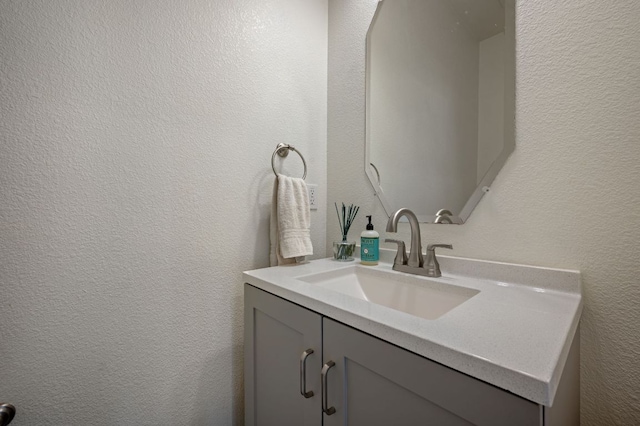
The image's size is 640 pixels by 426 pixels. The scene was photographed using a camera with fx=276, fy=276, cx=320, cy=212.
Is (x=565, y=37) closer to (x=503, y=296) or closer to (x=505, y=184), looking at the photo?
(x=505, y=184)

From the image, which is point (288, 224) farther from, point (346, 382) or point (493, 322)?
point (493, 322)

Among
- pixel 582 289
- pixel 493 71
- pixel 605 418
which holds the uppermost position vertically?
pixel 493 71

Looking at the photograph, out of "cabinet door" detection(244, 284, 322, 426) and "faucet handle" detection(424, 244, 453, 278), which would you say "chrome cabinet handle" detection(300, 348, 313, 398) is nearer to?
"cabinet door" detection(244, 284, 322, 426)

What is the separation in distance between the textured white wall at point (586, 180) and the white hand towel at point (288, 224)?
23.5 inches

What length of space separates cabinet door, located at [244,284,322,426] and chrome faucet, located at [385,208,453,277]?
1.29 ft

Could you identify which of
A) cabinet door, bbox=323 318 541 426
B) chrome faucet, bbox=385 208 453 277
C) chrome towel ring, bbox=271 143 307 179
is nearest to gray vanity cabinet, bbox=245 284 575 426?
cabinet door, bbox=323 318 541 426

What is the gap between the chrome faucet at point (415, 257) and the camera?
0.86m

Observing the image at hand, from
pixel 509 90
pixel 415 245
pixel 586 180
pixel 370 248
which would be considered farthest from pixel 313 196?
pixel 586 180

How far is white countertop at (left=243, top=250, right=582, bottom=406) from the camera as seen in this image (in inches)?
15.1

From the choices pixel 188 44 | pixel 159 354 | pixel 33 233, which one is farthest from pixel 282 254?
pixel 188 44

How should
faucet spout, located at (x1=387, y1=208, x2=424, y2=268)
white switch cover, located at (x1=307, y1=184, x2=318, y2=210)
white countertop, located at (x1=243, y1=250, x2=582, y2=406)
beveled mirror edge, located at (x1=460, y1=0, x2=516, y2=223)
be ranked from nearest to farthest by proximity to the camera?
1. white countertop, located at (x1=243, y1=250, x2=582, y2=406)
2. beveled mirror edge, located at (x1=460, y1=0, x2=516, y2=223)
3. faucet spout, located at (x1=387, y1=208, x2=424, y2=268)
4. white switch cover, located at (x1=307, y1=184, x2=318, y2=210)

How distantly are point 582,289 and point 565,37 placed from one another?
0.63 meters

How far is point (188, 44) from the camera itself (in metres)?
0.91

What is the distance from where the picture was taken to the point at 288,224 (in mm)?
1045
